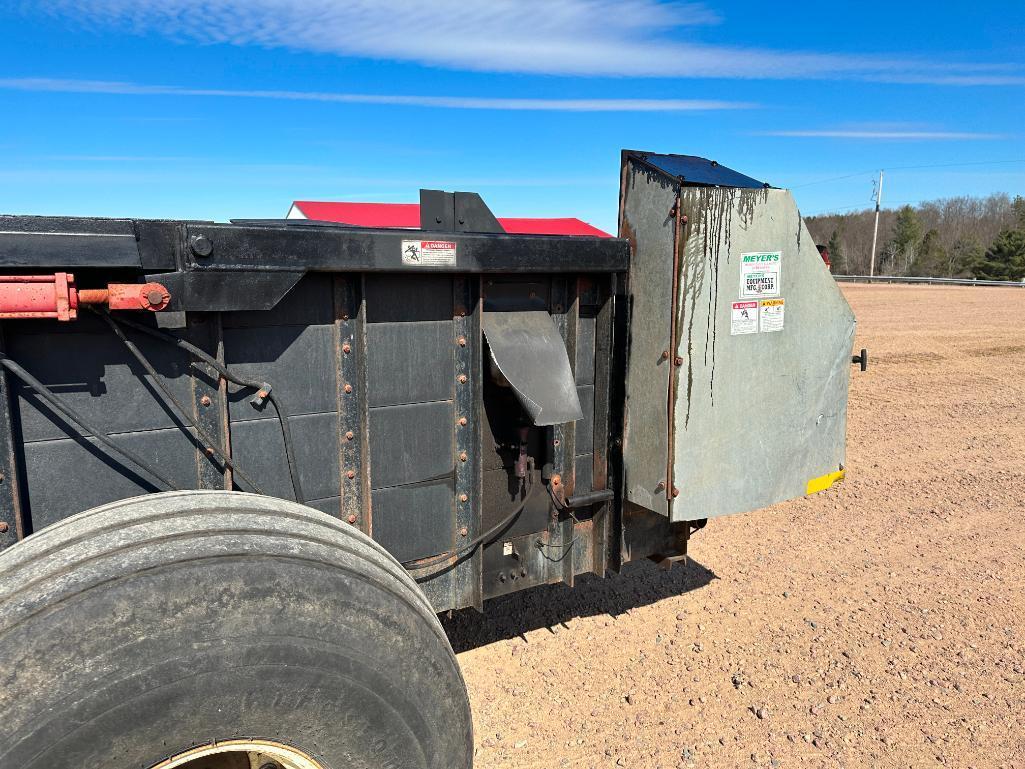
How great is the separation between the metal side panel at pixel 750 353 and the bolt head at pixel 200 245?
167 centimetres

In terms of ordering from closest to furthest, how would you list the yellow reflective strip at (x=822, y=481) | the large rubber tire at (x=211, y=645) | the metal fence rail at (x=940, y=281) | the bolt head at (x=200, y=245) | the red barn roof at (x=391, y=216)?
the large rubber tire at (x=211, y=645) < the bolt head at (x=200, y=245) < the yellow reflective strip at (x=822, y=481) < the red barn roof at (x=391, y=216) < the metal fence rail at (x=940, y=281)

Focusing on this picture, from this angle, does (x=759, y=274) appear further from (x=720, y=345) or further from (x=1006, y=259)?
(x=1006, y=259)

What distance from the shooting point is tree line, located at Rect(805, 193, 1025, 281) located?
Answer: 156 ft

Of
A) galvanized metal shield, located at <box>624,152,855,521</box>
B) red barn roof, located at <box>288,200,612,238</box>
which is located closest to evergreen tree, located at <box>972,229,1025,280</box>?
red barn roof, located at <box>288,200,612,238</box>

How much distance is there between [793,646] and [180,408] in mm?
3152

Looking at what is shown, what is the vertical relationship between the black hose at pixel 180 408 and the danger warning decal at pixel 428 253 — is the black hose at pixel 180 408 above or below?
below

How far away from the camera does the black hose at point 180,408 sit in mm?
2047

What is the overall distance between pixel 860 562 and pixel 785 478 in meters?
1.99

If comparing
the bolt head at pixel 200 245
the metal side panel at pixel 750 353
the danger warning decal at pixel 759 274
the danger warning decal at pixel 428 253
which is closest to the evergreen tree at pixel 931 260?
the metal side panel at pixel 750 353

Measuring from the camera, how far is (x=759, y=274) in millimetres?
3031

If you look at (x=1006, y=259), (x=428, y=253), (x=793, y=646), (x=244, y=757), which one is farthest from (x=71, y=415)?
(x=1006, y=259)

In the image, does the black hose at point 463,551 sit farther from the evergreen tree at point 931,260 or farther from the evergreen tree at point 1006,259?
the evergreen tree at point 931,260

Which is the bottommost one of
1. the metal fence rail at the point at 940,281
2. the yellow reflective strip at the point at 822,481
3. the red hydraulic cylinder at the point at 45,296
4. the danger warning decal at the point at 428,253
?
the yellow reflective strip at the point at 822,481

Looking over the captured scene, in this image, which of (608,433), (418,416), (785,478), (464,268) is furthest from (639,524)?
(464,268)
